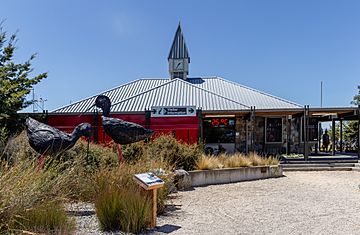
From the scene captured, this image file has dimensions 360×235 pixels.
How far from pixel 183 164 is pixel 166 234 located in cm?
614

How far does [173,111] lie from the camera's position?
16.9 m

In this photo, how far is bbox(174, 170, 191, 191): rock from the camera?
387 inches

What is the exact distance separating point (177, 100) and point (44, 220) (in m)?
15.4

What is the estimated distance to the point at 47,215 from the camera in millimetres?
4234

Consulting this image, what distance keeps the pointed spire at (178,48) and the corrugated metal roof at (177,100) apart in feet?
17.1

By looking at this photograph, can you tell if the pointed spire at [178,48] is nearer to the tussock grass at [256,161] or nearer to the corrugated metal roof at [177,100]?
the corrugated metal roof at [177,100]

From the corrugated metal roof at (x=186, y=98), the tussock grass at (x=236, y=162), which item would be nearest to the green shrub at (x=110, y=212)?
the tussock grass at (x=236, y=162)

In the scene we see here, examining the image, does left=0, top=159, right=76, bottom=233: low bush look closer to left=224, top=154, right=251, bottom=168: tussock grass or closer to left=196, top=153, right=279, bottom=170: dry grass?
left=196, top=153, right=279, bottom=170: dry grass

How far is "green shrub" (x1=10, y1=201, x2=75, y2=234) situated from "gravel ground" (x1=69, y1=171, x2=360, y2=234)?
39cm

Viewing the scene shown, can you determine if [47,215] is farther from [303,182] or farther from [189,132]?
[189,132]

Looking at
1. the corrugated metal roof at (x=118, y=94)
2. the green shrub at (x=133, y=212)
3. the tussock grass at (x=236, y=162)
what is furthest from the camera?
the corrugated metal roof at (x=118, y=94)

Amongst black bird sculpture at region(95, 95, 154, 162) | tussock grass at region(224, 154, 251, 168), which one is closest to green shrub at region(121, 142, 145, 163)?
black bird sculpture at region(95, 95, 154, 162)

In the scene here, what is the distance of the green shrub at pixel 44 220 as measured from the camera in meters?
3.90

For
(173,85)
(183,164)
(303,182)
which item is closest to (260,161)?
(303,182)
